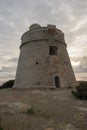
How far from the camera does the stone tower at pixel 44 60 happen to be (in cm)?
2358

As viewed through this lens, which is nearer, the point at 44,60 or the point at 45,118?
the point at 45,118

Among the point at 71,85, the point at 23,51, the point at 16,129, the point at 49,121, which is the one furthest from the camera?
the point at 23,51

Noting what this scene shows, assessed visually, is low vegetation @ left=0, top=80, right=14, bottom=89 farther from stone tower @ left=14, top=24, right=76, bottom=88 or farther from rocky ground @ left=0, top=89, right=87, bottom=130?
rocky ground @ left=0, top=89, right=87, bottom=130

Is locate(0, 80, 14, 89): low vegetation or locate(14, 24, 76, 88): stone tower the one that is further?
locate(0, 80, 14, 89): low vegetation

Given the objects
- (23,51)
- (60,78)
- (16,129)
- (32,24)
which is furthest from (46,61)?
(16,129)

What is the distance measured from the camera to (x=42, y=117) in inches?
412

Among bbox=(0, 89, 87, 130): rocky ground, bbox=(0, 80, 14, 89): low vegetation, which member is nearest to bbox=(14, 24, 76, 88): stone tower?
bbox=(0, 80, 14, 89): low vegetation

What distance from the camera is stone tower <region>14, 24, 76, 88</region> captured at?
23577mm

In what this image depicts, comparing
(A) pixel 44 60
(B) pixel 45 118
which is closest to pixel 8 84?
(A) pixel 44 60

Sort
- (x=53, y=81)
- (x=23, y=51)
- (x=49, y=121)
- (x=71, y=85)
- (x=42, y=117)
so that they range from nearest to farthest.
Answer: (x=49, y=121), (x=42, y=117), (x=53, y=81), (x=71, y=85), (x=23, y=51)

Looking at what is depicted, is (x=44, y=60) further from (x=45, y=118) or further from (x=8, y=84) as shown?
(x=45, y=118)

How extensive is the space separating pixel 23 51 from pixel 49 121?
18.3 meters

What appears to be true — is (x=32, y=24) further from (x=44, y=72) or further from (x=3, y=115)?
(x=3, y=115)

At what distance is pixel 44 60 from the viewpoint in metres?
24.2
